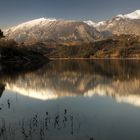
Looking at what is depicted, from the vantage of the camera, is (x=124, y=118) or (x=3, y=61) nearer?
(x=124, y=118)

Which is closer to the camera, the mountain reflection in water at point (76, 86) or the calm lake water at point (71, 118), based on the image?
the calm lake water at point (71, 118)

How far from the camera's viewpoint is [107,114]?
115 feet

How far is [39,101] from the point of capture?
44719 millimetres

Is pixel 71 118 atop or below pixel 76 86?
atop

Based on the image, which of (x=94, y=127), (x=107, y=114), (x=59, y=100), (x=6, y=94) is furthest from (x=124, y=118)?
(x=6, y=94)

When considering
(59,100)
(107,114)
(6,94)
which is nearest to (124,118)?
(107,114)

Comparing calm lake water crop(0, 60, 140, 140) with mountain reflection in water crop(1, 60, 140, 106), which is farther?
mountain reflection in water crop(1, 60, 140, 106)

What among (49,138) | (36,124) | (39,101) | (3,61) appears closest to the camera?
(49,138)

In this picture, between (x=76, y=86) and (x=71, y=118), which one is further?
(x=76, y=86)

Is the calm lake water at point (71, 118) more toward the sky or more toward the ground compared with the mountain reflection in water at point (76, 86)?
more toward the sky

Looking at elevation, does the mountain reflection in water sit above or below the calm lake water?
below

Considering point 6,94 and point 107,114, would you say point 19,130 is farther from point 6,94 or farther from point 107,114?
point 6,94

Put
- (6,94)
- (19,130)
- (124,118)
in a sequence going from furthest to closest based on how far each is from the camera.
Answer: (6,94)
(124,118)
(19,130)

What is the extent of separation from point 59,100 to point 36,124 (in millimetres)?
15314
